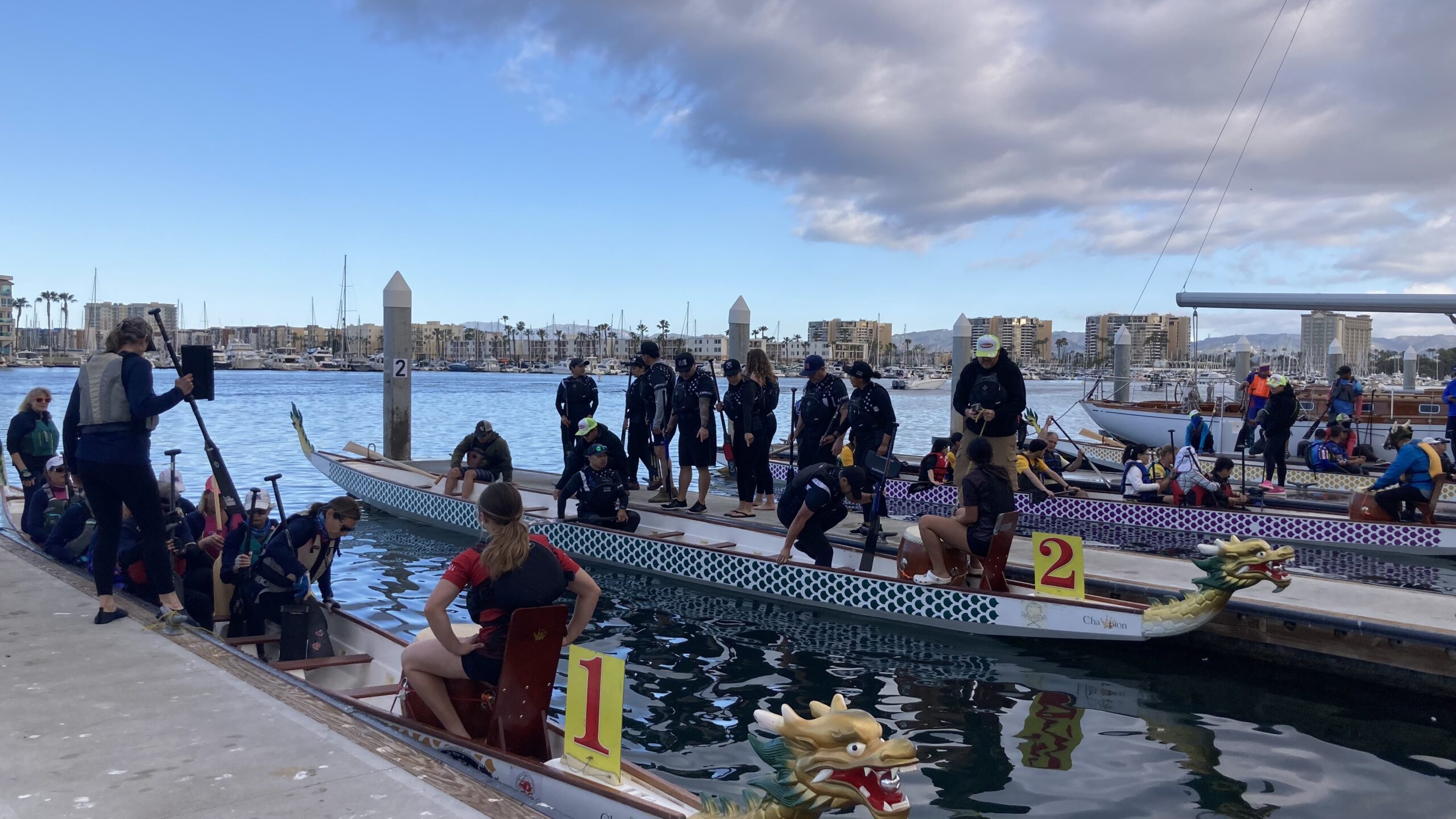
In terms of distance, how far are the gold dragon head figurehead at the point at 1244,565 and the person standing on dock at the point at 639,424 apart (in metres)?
7.97

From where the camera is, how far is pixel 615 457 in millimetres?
10930

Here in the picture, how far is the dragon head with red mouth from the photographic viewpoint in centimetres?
318

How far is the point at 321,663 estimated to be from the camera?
6.02 meters

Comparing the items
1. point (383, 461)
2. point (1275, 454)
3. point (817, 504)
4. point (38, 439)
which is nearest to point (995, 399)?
point (817, 504)

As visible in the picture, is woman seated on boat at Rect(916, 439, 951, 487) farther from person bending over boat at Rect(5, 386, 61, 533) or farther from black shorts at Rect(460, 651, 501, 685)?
person bending over boat at Rect(5, 386, 61, 533)

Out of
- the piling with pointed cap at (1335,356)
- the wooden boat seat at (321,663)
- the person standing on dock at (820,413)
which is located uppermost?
the piling with pointed cap at (1335,356)

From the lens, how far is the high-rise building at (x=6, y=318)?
396 feet

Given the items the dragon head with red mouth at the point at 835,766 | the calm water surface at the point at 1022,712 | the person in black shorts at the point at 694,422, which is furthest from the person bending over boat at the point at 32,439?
the dragon head with red mouth at the point at 835,766

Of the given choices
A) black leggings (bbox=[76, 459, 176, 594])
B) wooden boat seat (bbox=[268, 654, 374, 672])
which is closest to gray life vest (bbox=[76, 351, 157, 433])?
black leggings (bbox=[76, 459, 176, 594])

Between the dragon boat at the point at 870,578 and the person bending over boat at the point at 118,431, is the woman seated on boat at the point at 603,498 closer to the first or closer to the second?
the dragon boat at the point at 870,578

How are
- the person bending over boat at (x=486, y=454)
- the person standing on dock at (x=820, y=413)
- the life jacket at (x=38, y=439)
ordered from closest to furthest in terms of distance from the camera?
the life jacket at (x=38, y=439) → the person standing on dock at (x=820, y=413) → the person bending over boat at (x=486, y=454)

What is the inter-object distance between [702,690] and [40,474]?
8.25 m

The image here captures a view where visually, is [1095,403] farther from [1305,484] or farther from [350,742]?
[350,742]

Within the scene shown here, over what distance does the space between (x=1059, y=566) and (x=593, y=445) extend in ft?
16.3
